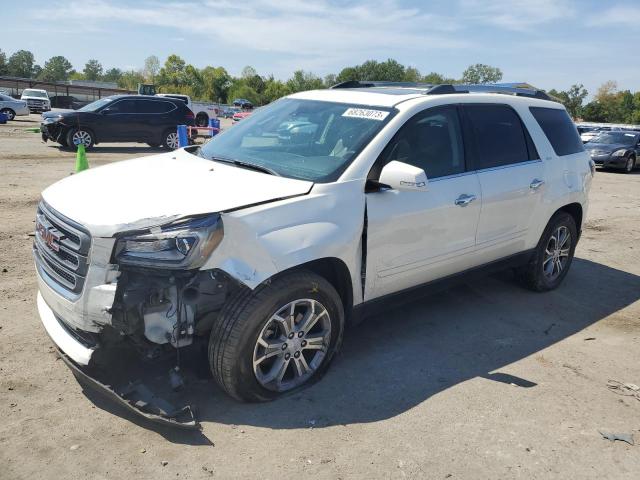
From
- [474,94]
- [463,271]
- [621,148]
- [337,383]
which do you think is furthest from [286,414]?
[621,148]

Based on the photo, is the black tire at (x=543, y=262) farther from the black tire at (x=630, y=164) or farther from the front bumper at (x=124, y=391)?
the black tire at (x=630, y=164)

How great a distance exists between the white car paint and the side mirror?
0.12 m

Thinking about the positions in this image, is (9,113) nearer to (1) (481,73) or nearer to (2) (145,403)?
(2) (145,403)

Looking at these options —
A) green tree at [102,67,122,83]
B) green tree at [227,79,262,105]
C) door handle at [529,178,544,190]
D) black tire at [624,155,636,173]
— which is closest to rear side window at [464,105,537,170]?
door handle at [529,178,544,190]

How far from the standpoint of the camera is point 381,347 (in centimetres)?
438

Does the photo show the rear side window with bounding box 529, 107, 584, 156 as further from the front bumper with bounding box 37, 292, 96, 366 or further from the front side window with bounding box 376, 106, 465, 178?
the front bumper with bounding box 37, 292, 96, 366

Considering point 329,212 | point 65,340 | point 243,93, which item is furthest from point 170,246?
point 243,93

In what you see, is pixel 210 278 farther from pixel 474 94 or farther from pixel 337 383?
pixel 474 94

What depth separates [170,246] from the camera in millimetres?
3059

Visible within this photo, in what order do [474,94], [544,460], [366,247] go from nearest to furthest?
[544,460] → [366,247] → [474,94]

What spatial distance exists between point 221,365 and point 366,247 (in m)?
1.20

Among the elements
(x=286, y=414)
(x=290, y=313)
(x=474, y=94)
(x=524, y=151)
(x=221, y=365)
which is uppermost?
(x=474, y=94)

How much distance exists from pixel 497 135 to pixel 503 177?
38cm

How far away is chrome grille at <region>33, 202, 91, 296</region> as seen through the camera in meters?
3.11
